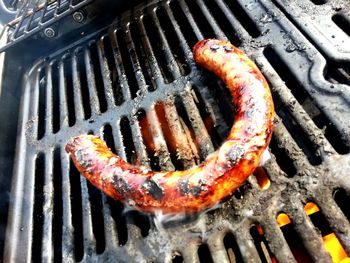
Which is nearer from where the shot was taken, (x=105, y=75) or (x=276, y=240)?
(x=276, y=240)

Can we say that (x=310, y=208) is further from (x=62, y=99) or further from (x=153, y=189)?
(x=62, y=99)

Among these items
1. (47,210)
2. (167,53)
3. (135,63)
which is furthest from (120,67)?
(47,210)

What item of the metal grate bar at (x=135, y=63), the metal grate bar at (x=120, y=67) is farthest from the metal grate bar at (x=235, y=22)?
the metal grate bar at (x=120, y=67)

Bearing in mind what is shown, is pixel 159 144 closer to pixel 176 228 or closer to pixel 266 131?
pixel 176 228

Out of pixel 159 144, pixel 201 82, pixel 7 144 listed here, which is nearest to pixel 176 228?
pixel 159 144

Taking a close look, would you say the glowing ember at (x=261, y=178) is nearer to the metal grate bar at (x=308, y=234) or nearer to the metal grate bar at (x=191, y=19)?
the metal grate bar at (x=308, y=234)

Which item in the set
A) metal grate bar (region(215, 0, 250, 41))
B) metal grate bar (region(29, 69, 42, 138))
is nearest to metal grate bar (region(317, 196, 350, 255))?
metal grate bar (region(215, 0, 250, 41))
